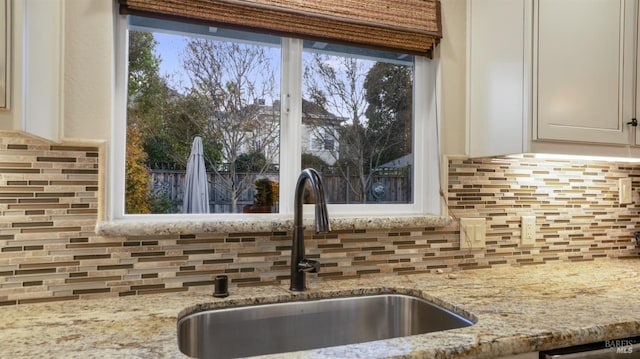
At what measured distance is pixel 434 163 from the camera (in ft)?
5.27

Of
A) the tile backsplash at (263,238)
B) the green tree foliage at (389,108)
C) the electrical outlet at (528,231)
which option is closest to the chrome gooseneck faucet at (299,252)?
the tile backsplash at (263,238)

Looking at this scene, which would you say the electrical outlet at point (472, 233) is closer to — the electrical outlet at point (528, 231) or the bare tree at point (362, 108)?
the electrical outlet at point (528, 231)

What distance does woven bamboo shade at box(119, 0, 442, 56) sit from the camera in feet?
4.14

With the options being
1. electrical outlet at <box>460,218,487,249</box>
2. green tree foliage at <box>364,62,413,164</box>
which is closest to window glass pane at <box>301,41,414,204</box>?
green tree foliage at <box>364,62,413,164</box>

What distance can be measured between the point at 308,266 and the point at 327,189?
40 centimetres

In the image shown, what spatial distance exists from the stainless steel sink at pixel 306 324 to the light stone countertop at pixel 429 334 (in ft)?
0.09

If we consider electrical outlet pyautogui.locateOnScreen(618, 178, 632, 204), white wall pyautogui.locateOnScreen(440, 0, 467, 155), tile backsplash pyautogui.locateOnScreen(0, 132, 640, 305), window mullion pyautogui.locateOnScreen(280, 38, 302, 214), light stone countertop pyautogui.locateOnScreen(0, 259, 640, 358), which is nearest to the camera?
light stone countertop pyautogui.locateOnScreen(0, 259, 640, 358)

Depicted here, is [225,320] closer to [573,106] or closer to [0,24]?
[0,24]

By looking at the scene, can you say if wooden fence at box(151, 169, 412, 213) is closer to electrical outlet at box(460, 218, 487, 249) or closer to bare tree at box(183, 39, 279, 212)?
bare tree at box(183, 39, 279, 212)

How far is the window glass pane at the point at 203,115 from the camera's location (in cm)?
135

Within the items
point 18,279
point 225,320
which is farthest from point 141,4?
point 225,320

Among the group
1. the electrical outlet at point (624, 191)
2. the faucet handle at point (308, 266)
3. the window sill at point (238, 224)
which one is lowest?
the faucet handle at point (308, 266)

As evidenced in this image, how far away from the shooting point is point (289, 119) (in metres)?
1.49

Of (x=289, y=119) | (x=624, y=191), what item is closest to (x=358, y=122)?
(x=289, y=119)
